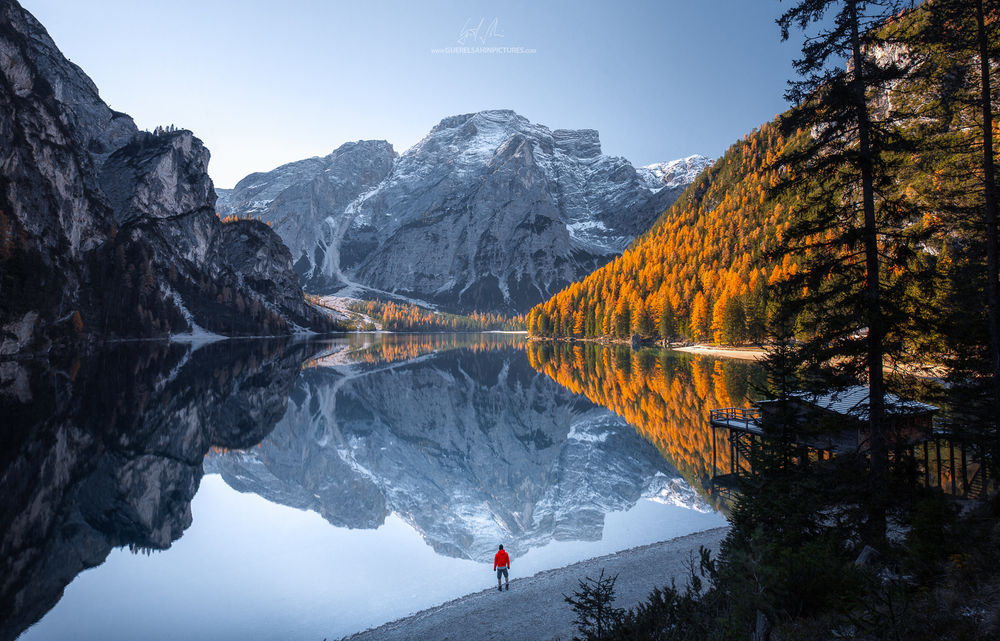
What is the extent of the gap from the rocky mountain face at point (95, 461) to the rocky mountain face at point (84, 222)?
31.4 metres

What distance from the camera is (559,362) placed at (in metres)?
93.6

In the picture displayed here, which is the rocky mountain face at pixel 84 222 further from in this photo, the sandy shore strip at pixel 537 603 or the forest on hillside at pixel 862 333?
the forest on hillside at pixel 862 333

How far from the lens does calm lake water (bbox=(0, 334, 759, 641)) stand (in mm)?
17297

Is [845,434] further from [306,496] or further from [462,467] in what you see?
[306,496]

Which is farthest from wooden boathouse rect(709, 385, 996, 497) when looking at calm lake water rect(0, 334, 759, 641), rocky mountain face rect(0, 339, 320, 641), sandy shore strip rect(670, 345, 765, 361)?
sandy shore strip rect(670, 345, 765, 361)

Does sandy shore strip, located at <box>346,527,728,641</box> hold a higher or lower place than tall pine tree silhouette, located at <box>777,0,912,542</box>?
lower

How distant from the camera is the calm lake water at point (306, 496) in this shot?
17.3 metres

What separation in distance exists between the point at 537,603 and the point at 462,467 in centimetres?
2184

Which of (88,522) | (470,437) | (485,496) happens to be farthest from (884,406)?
(470,437)

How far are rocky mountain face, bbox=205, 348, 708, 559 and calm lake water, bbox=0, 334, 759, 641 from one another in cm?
19

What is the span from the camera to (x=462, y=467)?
121ft

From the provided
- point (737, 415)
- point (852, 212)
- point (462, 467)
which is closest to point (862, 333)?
point (852, 212)

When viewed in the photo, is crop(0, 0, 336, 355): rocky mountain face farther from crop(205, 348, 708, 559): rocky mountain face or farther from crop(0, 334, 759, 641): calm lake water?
crop(205, 348, 708, 559): rocky mountain face

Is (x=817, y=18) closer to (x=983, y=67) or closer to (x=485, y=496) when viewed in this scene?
(x=983, y=67)
